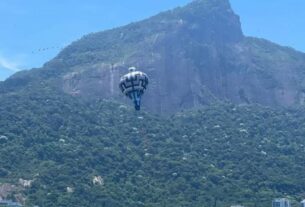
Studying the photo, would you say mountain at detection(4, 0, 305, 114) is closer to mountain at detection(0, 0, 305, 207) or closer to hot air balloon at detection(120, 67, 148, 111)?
mountain at detection(0, 0, 305, 207)

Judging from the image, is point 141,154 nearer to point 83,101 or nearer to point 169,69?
point 83,101

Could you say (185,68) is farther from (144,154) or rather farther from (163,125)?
(144,154)

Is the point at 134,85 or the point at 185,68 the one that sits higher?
the point at 185,68

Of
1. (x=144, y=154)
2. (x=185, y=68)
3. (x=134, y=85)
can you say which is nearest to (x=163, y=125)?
(x=144, y=154)

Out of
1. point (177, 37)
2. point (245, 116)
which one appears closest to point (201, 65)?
point (177, 37)

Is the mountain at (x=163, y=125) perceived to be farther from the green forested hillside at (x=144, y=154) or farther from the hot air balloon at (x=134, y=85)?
the hot air balloon at (x=134, y=85)
